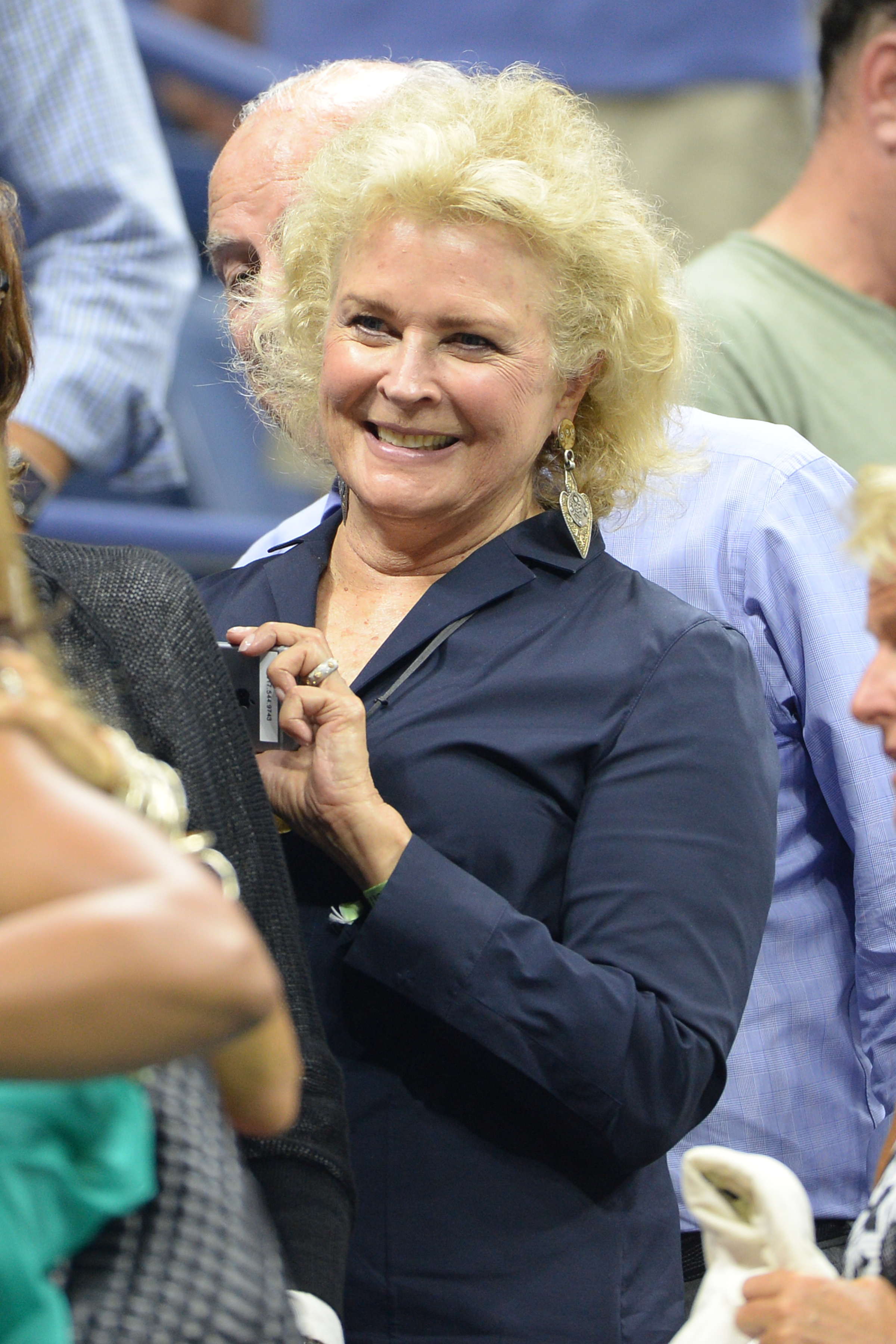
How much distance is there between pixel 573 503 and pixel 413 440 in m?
0.19

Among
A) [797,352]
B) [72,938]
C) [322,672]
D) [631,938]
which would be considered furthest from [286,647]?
[797,352]

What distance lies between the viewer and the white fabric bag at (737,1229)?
1083 mm

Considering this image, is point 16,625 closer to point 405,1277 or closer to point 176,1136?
point 176,1136

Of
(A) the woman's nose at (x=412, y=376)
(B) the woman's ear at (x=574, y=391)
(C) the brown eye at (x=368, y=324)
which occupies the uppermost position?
(C) the brown eye at (x=368, y=324)

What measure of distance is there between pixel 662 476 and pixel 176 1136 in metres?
1.17

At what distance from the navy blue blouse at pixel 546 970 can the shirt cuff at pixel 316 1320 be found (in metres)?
0.26

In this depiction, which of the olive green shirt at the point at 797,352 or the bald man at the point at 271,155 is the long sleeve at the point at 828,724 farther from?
the bald man at the point at 271,155

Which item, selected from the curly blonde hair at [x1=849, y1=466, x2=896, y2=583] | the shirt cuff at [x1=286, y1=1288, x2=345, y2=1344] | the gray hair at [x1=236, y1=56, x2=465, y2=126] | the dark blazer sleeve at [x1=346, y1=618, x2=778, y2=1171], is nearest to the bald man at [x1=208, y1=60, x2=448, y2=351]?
the gray hair at [x1=236, y1=56, x2=465, y2=126]

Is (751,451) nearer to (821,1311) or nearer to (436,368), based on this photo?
(436,368)

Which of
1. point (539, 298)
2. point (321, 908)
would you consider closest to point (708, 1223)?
point (321, 908)

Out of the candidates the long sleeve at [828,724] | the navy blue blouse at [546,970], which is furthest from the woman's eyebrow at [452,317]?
the long sleeve at [828,724]

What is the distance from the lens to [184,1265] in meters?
0.93

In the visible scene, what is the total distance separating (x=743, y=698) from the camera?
1.65 meters

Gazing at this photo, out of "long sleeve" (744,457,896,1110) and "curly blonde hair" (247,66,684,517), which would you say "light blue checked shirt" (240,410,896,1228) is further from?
"curly blonde hair" (247,66,684,517)
